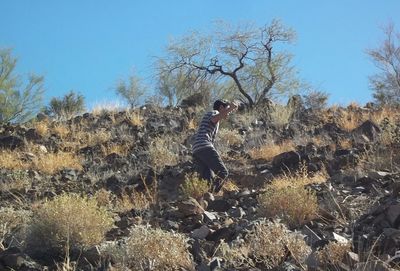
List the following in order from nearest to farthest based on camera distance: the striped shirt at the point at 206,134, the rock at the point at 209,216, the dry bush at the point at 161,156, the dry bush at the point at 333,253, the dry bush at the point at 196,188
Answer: the dry bush at the point at 333,253 → the rock at the point at 209,216 → the dry bush at the point at 196,188 → the striped shirt at the point at 206,134 → the dry bush at the point at 161,156

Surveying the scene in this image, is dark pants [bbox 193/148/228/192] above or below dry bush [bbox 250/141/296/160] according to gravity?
below

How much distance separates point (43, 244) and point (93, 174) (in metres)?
6.00

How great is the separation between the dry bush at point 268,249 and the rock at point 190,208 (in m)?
2.13

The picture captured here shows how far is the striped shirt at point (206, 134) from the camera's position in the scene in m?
10.6

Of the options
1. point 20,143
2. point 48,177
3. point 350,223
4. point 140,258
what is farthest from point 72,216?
point 20,143

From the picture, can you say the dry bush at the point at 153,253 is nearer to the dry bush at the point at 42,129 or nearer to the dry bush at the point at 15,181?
the dry bush at the point at 15,181

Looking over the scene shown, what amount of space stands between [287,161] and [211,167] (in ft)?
6.02

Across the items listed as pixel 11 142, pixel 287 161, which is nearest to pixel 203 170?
pixel 287 161

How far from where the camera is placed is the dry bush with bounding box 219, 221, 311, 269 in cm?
546

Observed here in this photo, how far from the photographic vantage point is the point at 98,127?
1900 cm

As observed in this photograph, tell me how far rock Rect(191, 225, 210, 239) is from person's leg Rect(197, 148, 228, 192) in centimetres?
332

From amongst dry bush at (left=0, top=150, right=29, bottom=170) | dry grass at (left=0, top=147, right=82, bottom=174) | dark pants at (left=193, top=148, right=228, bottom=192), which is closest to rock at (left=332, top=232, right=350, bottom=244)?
dark pants at (left=193, top=148, right=228, bottom=192)

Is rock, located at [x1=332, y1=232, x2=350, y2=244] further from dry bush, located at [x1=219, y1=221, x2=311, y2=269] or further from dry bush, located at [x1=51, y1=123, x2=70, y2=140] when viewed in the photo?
dry bush, located at [x1=51, y1=123, x2=70, y2=140]

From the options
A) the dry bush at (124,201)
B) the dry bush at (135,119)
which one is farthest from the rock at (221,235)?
the dry bush at (135,119)
